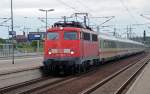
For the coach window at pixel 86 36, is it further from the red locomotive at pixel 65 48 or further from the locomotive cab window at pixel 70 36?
the locomotive cab window at pixel 70 36

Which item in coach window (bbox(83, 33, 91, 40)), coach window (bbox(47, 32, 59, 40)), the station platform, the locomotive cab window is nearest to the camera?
the locomotive cab window

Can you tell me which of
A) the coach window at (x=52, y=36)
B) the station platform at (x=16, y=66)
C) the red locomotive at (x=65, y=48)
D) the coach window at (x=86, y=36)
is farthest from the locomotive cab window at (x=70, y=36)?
the station platform at (x=16, y=66)

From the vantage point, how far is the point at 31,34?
10788 centimetres

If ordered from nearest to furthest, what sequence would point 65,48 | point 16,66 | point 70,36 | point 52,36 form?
point 65,48 → point 70,36 → point 52,36 → point 16,66

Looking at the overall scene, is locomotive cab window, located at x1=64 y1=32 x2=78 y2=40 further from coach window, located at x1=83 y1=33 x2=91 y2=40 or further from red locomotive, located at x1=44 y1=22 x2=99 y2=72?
coach window, located at x1=83 y1=33 x2=91 y2=40

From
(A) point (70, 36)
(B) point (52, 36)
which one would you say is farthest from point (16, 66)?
(A) point (70, 36)

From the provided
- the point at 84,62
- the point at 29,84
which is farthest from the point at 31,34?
the point at 29,84

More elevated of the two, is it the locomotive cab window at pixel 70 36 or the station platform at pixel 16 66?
the locomotive cab window at pixel 70 36

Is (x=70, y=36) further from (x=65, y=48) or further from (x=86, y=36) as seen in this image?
(x=86, y=36)

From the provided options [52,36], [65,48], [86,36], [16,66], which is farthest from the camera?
[16,66]

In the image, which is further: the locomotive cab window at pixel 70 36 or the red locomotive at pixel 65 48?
the locomotive cab window at pixel 70 36

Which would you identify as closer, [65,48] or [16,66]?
[65,48]

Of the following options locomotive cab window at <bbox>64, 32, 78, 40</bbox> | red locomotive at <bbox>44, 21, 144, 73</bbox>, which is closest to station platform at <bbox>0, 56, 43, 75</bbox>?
red locomotive at <bbox>44, 21, 144, 73</bbox>

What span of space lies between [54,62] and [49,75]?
5.97 ft
